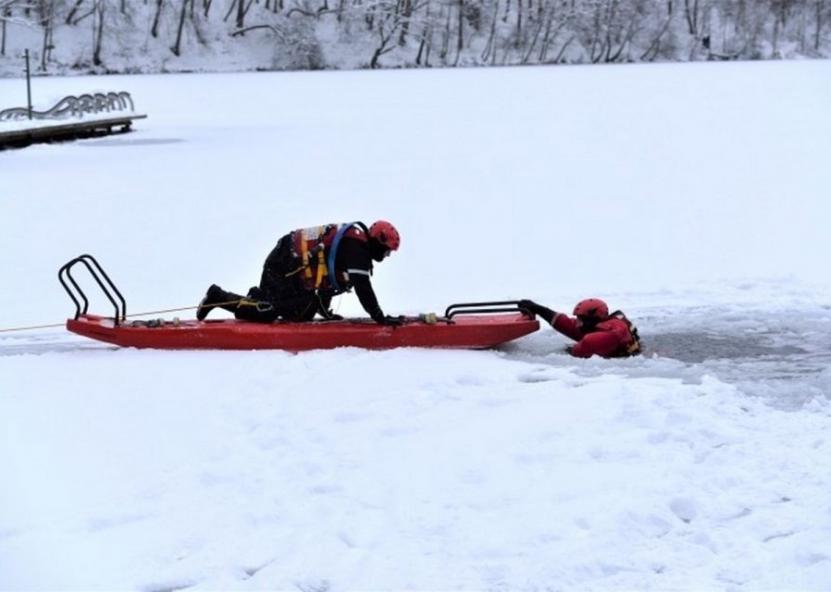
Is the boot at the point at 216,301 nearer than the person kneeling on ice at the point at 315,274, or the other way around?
the person kneeling on ice at the point at 315,274

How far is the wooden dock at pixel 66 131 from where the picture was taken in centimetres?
2078

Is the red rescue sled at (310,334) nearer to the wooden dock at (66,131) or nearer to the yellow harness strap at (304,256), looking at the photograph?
the yellow harness strap at (304,256)

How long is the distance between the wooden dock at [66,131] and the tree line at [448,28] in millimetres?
22930

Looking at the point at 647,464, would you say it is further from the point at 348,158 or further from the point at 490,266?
the point at 348,158

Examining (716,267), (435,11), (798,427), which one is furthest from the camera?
(435,11)

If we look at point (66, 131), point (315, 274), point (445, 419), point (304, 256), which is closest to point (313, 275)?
point (315, 274)

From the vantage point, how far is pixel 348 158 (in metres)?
18.3

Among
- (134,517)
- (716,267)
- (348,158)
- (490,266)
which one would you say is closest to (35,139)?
(348,158)

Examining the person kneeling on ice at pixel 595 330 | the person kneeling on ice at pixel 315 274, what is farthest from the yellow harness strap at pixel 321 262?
the person kneeling on ice at pixel 595 330

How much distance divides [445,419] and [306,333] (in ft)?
4.97

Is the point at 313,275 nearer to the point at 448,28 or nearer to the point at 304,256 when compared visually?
the point at 304,256

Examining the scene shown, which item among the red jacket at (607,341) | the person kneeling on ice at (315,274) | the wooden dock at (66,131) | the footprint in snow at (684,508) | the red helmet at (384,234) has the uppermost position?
the wooden dock at (66,131)

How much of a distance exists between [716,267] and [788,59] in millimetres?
54955

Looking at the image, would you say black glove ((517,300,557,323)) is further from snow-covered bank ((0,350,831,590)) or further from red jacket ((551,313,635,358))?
snow-covered bank ((0,350,831,590))
